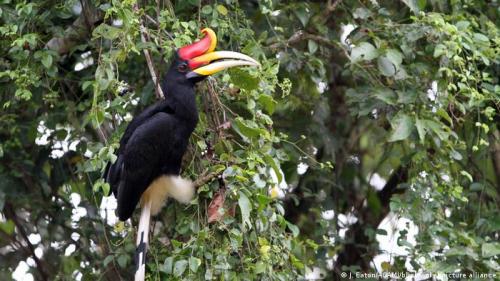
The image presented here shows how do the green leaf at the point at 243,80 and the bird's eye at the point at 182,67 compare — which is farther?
the bird's eye at the point at 182,67

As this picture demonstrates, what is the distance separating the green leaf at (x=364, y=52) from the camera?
11.6 ft

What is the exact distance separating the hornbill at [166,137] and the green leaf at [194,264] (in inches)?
15.5

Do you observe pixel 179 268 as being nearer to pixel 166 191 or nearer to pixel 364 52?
pixel 166 191

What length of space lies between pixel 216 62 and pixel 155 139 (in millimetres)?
359

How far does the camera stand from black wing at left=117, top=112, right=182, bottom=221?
3387mm

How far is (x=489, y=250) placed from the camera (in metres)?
3.56

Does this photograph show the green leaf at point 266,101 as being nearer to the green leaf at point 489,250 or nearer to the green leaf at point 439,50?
the green leaf at point 439,50

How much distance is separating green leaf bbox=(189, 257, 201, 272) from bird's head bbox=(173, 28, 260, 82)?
26.0 inches

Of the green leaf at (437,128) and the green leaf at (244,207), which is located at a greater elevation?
the green leaf at (244,207)

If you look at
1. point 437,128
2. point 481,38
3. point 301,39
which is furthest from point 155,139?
point 481,38

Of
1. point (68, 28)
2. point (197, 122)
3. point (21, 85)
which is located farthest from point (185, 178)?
point (68, 28)

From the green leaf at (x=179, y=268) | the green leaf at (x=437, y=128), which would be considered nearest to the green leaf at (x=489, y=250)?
the green leaf at (x=437, y=128)

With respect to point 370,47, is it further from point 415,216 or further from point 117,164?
point 117,164

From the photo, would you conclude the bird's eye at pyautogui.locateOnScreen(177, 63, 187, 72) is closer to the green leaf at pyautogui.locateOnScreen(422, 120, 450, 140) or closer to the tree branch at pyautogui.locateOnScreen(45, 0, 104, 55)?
the tree branch at pyautogui.locateOnScreen(45, 0, 104, 55)
